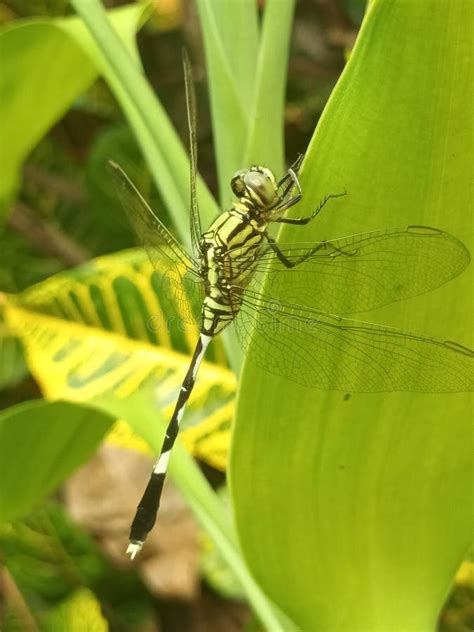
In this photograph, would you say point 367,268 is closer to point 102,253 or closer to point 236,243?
point 236,243

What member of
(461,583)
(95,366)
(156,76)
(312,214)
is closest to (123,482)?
(95,366)

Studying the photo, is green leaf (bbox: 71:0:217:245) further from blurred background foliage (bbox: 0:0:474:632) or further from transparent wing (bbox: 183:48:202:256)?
blurred background foliage (bbox: 0:0:474:632)

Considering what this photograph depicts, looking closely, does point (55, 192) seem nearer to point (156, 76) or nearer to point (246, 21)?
point (156, 76)

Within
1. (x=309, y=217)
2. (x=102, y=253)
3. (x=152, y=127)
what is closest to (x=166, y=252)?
(x=152, y=127)

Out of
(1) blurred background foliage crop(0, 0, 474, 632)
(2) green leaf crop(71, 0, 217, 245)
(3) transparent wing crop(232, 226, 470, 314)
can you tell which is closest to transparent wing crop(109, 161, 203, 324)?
(2) green leaf crop(71, 0, 217, 245)

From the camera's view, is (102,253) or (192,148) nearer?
(192,148)

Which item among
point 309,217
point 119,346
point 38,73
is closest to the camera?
point 309,217

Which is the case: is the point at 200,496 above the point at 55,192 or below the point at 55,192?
below
